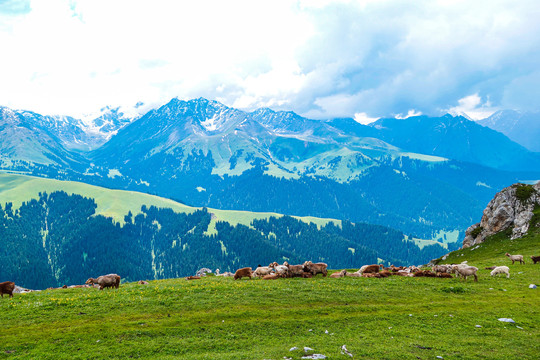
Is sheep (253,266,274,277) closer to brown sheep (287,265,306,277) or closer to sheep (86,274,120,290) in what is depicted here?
brown sheep (287,265,306,277)

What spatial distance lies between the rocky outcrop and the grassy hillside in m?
53.3

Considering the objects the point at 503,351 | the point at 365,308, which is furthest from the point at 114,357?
the point at 503,351

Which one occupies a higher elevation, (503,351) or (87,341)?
(87,341)

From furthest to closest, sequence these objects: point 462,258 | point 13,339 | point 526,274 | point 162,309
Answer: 1. point 462,258
2. point 526,274
3. point 162,309
4. point 13,339

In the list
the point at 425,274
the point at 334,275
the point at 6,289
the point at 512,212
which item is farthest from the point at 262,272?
the point at 512,212

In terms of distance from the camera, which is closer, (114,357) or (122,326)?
(114,357)

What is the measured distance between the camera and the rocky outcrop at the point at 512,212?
3056 inches

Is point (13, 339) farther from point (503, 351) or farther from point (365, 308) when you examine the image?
point (503, 351)

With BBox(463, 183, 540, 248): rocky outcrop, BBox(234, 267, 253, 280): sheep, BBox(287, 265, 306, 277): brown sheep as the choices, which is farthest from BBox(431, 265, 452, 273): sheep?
BBox(463, 183, 540, 248): rocky outcrop

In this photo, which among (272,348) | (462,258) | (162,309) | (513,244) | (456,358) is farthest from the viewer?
(462,258)

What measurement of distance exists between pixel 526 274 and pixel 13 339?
54047 millimetres

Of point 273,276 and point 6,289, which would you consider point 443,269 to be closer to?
point 273,276

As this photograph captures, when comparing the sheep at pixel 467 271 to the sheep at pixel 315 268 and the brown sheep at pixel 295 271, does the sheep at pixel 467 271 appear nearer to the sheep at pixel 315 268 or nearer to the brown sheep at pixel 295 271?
the sheep at pixel 315 268

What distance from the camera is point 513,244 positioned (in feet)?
232
